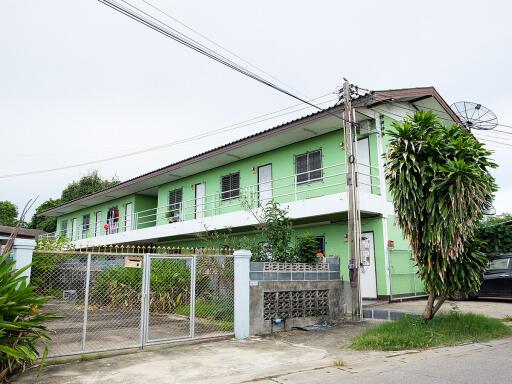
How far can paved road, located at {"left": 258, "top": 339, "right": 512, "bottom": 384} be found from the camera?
18.4 feet

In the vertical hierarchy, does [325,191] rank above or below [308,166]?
below

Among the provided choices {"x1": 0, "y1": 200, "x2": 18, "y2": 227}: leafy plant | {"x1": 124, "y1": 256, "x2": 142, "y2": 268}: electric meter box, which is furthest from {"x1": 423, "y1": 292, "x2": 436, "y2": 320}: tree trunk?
{"x1": 0, "y1": 200, "x2": 18, "y2": 227}: leafy plant

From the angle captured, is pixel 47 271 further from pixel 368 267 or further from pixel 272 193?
pixel 272 193

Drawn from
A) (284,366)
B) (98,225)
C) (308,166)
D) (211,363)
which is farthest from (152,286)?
(98,225)

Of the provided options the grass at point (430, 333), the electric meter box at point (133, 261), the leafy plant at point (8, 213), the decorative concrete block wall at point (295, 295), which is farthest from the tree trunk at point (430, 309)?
the leafy plant at point (8, 213)

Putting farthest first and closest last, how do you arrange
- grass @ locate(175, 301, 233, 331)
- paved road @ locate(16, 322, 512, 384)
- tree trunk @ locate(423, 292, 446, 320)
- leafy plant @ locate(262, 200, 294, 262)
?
leafy plant @ locate(262, 200, 294, 262)
grass @ locate(175, 301, 233, 331)
tree trunk @ locate(423, 292, 446, 320)
paved road @ locate(16, 322, 512, 384)

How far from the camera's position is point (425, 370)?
6133mm

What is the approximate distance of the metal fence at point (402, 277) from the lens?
13.9m

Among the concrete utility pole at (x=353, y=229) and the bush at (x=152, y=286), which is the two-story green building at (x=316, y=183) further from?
the bush at (x=152, y=286)

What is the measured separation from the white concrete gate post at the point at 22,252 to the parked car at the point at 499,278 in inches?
489

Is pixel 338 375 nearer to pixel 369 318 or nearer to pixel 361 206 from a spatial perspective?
pixel 369 318

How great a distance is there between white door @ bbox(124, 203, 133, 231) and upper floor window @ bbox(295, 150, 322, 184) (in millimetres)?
14160

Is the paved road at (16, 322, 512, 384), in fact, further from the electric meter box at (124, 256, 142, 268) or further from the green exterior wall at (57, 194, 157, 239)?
the green exterior wall at (57, 194, 157, 239)

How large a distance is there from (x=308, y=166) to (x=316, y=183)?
3.04ft
